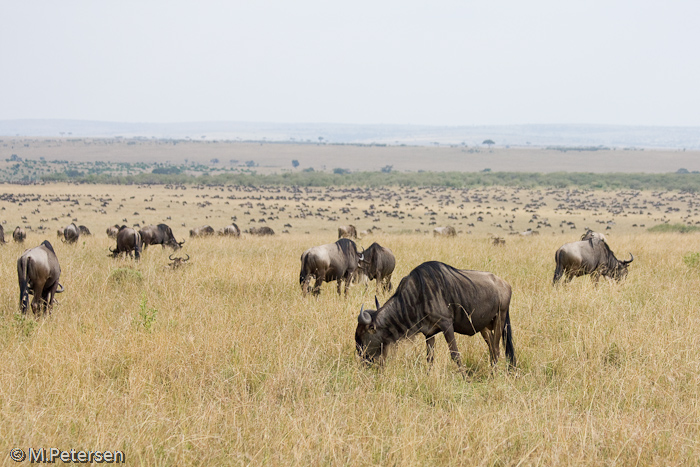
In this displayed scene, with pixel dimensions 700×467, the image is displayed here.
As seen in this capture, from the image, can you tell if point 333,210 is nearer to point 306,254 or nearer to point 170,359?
point 306,254

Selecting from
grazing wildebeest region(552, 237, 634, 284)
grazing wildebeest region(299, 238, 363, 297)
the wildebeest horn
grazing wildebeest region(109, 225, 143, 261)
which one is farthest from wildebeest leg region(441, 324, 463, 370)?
grazing wildebeest region(109, 225, 143, 261)

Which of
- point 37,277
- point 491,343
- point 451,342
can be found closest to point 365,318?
point 451,342

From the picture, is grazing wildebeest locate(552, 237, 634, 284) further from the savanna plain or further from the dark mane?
the dark mane

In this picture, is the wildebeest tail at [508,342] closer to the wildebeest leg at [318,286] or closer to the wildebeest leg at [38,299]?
the wildebeest leg at [318,286]

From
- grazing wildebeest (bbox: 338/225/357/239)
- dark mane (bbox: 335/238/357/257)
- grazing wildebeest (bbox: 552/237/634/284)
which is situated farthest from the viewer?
grazing wildebeest (bbox: 338/225/357/239)

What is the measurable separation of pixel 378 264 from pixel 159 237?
29.4 feet

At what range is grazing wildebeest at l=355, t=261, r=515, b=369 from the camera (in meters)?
5.64

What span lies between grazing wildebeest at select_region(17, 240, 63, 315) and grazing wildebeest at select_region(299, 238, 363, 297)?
365cm

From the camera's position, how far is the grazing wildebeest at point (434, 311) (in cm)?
564

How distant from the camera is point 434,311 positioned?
5.62 metres

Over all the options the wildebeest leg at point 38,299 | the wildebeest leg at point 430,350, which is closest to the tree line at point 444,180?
the wildebeest leg at point 38,299

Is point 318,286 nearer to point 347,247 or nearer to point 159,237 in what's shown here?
point 347,247

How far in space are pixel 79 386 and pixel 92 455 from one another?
142 cm

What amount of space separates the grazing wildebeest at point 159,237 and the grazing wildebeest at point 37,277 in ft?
29.1
